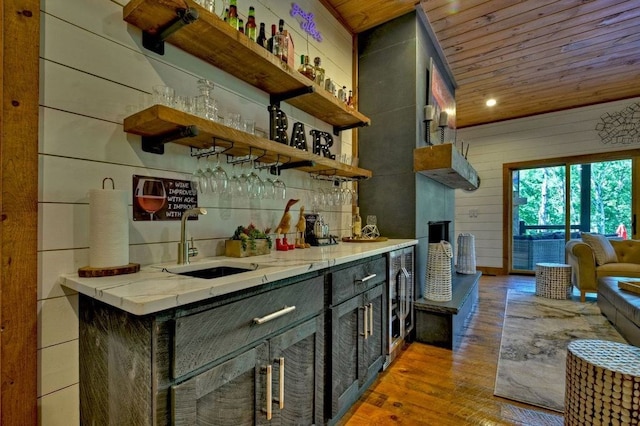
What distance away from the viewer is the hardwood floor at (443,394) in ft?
5.63

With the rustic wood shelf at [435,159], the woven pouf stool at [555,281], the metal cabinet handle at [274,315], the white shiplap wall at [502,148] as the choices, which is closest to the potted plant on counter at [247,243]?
the metal cabinet handle at [274,315]

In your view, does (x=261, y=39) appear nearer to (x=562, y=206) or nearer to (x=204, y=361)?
(x=204, y=361)

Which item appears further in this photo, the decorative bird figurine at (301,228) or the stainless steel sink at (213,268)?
the decorative bird figurine at (301,228)

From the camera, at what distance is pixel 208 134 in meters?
1.38

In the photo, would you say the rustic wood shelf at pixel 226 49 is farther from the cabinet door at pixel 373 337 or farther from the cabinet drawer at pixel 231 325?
the cabinet door at pixel 373 337

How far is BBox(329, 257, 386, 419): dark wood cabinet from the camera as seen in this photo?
1588mm

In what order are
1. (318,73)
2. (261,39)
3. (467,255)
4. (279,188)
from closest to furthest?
(261,39) → (279,188) → (318,73) → (467,255)

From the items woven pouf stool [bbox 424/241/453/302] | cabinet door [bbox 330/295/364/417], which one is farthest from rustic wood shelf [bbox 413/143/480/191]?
cabinet door [bbox 330/295/364/417]

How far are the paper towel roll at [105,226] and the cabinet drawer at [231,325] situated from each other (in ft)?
1.67

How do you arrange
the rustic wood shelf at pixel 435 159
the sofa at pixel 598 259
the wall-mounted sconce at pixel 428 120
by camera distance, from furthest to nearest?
the sofa at pixel 598 259
the wall-mounted sconce at pixel 428 120
the rustic wood shelf at pixel 435 159

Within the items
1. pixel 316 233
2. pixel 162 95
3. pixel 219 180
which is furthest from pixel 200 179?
pixel 316 233

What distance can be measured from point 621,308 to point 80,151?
415 centimetres

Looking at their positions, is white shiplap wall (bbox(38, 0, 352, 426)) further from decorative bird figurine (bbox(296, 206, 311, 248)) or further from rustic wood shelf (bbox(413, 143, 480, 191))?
rustic wood shelf (bbox(413, 143, 480, 191))

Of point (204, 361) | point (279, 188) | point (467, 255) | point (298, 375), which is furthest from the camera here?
point (467, 255)
